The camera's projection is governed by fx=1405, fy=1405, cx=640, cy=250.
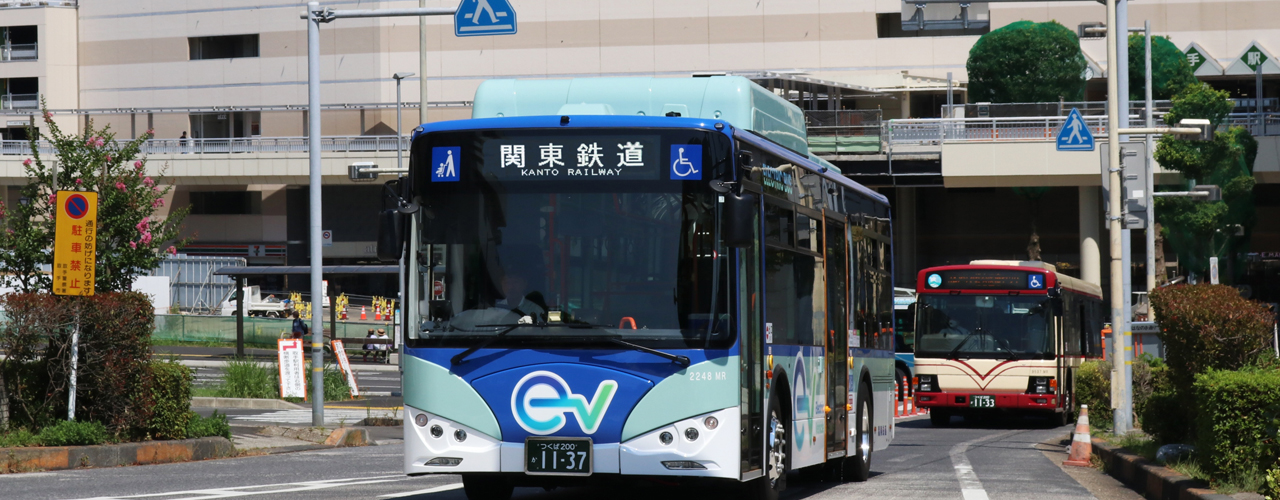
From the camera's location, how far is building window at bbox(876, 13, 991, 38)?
6116 cm

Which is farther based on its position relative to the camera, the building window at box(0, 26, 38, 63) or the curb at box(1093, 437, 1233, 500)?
the building window at box(0, 26, 38, 63)

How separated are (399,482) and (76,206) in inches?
194

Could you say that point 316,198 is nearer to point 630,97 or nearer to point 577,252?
point 630,97

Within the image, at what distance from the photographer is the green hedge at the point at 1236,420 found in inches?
413

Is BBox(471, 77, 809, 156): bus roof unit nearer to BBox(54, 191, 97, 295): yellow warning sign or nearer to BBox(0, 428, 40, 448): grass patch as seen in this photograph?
BBox(54, 191, 97, 295): yellow warning sign

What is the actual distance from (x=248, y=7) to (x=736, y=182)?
61.9 m

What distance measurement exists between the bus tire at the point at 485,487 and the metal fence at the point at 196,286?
46222mm

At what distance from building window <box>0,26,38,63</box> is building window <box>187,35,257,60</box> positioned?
7.60 metres

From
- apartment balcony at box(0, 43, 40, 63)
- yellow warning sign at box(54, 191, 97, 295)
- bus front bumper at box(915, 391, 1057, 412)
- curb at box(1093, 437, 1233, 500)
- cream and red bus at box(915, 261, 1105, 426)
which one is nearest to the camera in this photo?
curb at box(1093, 437, 1233, 500)

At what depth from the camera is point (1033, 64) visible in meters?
50.5

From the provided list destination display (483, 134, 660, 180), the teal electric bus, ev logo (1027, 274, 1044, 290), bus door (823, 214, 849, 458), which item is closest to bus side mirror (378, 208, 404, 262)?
the teal electric bus

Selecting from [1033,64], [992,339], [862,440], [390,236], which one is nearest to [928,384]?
[992,339]

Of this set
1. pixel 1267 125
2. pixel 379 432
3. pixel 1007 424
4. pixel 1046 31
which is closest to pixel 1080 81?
pixel 1046 31

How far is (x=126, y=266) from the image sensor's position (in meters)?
16.5
